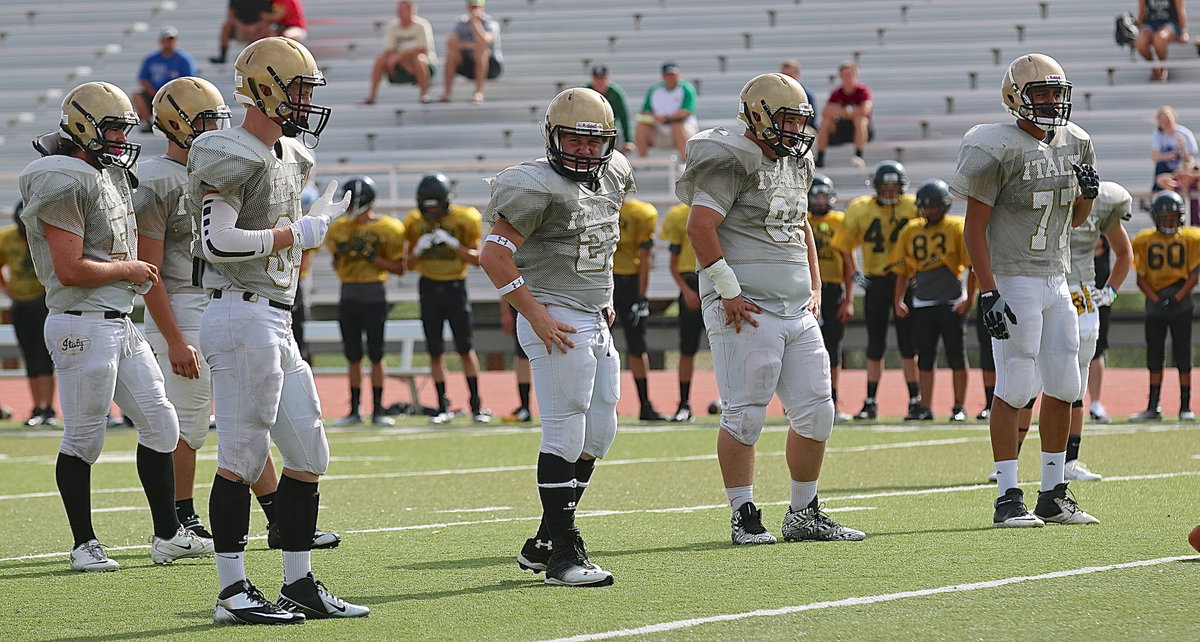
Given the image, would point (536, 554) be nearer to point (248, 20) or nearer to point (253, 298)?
point (253, 298)

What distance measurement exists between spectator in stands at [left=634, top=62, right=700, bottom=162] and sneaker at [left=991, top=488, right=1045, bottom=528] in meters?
11.3

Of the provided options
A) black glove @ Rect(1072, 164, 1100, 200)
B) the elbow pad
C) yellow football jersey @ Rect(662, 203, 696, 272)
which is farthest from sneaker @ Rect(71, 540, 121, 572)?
yellow football jersey @ Rect(662, 203, 696, 272)

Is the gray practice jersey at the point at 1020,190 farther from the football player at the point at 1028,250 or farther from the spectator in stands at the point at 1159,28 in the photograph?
the spectator in stands at the point at 1159,28

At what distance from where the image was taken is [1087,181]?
6.45 meters

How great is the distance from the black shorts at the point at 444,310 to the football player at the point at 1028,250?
22.0ft

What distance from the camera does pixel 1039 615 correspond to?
14.7 feet

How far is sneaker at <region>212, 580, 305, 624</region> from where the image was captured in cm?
465

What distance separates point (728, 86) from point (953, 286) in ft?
27.1

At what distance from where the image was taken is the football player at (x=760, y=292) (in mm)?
6047

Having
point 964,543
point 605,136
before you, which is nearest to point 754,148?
point 605,136

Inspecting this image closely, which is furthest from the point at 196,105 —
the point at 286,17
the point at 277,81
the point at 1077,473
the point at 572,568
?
the point at 286,17

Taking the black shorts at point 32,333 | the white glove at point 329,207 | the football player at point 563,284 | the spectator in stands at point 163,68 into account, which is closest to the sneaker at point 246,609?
the football player at point 563,284

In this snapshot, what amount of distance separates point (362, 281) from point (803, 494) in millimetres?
7042

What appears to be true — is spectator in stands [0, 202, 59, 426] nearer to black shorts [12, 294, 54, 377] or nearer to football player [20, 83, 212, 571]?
black shorts [12, 294, 54, 377]
